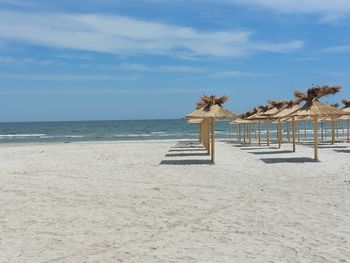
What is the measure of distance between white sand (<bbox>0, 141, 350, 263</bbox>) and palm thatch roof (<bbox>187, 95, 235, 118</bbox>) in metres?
2.05

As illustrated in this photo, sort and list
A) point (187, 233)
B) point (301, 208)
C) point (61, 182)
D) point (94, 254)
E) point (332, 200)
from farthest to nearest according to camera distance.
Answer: point (61, 182) < point (332, 200) < point (301, 208) < point (187, 233) < point (94, 254)

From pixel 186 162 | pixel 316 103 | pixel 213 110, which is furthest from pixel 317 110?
pixel 186 162

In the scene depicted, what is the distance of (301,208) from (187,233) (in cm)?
186

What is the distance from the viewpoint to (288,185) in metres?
8.14

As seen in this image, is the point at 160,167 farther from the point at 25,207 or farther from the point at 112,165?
the point at 25,207

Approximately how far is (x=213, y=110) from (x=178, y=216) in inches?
271

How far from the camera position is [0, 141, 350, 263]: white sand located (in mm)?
4254

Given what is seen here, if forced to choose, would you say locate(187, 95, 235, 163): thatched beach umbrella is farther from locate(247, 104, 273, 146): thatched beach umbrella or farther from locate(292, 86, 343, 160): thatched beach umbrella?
locate(247, 104, 273, 146): thatched beach umbrella

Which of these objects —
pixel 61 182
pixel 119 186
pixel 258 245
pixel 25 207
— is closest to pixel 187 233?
pixel 258 245

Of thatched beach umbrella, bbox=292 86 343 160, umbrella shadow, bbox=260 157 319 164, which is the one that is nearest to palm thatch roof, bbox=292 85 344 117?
thatched beach umbrella, bbox=292 86 343 160

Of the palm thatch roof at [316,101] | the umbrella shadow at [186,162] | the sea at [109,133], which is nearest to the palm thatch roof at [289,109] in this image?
the palm thatch roof at [316,101]

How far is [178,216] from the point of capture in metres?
5.77

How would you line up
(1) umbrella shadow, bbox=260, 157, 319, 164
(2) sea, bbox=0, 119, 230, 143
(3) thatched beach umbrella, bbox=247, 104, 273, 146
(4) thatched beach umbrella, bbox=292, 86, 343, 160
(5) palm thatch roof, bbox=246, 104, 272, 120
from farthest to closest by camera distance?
(2) sea, bbox=0, 119, 230, 143
(3) thatched beach umbrella, bbox=247, 104, 273, 146
(5) palm thatch roof, bbox=246, 104, 272, 120
(4) thatched beach umbrella, bbox=292, 86, 343, 160
(1) umbrella shadow, bbox=260, 157, 319, 164

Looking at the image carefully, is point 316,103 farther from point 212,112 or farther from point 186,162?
point 186,162
